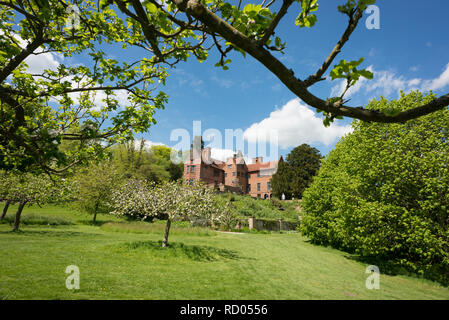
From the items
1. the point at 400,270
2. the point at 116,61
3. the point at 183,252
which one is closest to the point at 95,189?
the point at 183,252

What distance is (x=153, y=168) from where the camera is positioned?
46000 mm

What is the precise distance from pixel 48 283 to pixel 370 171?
15.5 metres

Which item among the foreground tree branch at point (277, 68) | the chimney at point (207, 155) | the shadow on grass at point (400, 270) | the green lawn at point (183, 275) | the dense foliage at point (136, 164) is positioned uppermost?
the chimney at point (207, 155)

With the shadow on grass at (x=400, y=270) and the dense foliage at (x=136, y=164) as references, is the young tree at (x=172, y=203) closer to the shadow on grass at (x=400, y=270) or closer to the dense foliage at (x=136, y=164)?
the shadow on grass at (x=400, y=270)

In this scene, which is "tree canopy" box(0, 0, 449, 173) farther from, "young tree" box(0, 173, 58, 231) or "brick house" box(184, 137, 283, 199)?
"brick house" box(184, 137, 283, 199)

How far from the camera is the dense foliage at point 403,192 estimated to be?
35.3ft

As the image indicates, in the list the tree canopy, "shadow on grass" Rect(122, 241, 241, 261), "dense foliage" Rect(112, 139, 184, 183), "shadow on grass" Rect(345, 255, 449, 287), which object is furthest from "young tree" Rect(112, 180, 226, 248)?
"dense foliage" Rect(112, 139, 184, 183)

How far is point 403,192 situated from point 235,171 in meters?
50.7

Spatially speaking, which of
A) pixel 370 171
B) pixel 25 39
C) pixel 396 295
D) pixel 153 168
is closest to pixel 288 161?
pixel 153 168

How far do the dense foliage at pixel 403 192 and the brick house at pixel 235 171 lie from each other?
40.2 metres

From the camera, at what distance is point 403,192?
496 inches

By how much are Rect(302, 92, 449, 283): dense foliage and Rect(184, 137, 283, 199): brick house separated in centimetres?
4017

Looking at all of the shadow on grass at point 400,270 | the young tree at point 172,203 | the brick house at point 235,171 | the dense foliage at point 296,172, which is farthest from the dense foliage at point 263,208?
the young tree at point 172,203

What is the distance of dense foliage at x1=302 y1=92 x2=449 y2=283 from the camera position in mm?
10766
